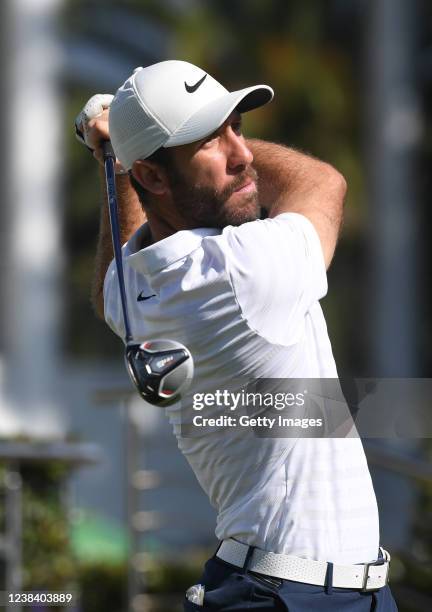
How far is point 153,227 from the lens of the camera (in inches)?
131

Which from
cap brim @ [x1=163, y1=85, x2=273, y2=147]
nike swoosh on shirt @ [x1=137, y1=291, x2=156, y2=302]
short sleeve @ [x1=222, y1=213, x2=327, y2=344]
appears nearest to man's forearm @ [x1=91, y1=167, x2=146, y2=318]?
nike swoosh on shirt @ [x1=137, y1=291, x2=156, y2=302]

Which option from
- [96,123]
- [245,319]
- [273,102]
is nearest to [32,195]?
[273,102]

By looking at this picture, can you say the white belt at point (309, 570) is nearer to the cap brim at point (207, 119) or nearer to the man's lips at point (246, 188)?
the man's lips at point (246, 188)

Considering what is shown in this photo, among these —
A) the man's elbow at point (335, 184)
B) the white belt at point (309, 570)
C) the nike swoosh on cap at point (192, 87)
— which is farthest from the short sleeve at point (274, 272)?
the white belt at point (309, 570)

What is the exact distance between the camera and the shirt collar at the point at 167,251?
303 centimetres

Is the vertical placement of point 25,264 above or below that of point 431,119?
below

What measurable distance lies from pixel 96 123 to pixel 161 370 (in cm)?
86

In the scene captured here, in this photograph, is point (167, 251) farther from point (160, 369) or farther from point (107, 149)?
point (107, 149)

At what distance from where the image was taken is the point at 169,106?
310 centimetres

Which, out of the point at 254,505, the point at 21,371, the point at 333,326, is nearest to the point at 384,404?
the point at 254,505

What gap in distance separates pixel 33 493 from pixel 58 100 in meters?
12.3

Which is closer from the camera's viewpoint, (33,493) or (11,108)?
(33,493)

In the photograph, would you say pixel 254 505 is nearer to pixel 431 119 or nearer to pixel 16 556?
pixel 16 556

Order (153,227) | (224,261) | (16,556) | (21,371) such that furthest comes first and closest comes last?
1. (21,371)
2. (16,556)
3. (153,227)
4. (224,261)
